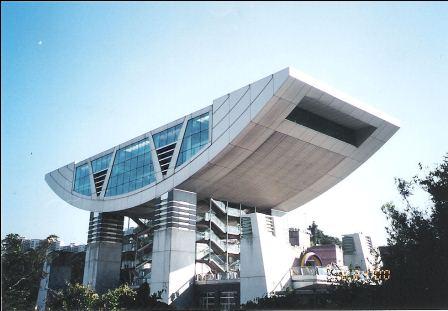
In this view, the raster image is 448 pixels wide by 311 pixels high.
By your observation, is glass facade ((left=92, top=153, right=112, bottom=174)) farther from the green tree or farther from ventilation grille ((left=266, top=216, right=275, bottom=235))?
the green tree

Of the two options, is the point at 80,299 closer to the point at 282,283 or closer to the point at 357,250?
the point at 282,283

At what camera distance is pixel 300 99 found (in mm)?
36719

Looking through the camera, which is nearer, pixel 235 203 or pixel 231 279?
pixel 231 279

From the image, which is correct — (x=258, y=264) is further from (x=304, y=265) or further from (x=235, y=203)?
(x=235, y=203)

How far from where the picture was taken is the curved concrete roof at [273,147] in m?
37.2

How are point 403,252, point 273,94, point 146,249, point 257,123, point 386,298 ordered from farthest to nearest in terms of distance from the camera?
point 146,249, point 257,123, point 273,94, point 403,252, point 386,298

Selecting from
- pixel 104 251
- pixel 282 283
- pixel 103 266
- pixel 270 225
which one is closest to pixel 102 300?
pixel 282 283

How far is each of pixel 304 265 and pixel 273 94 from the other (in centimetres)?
1819

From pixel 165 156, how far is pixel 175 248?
11714 mm

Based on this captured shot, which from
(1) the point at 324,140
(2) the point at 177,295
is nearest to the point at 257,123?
(1) the point at 324,140

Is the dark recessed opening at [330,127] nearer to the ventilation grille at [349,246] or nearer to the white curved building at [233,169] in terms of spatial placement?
the white curved building at [233,169]

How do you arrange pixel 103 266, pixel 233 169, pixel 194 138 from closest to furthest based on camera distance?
pixel 233 169 < pixel 194 138 < pixel 103 266

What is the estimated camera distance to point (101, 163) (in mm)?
57250

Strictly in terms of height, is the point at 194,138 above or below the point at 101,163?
below
